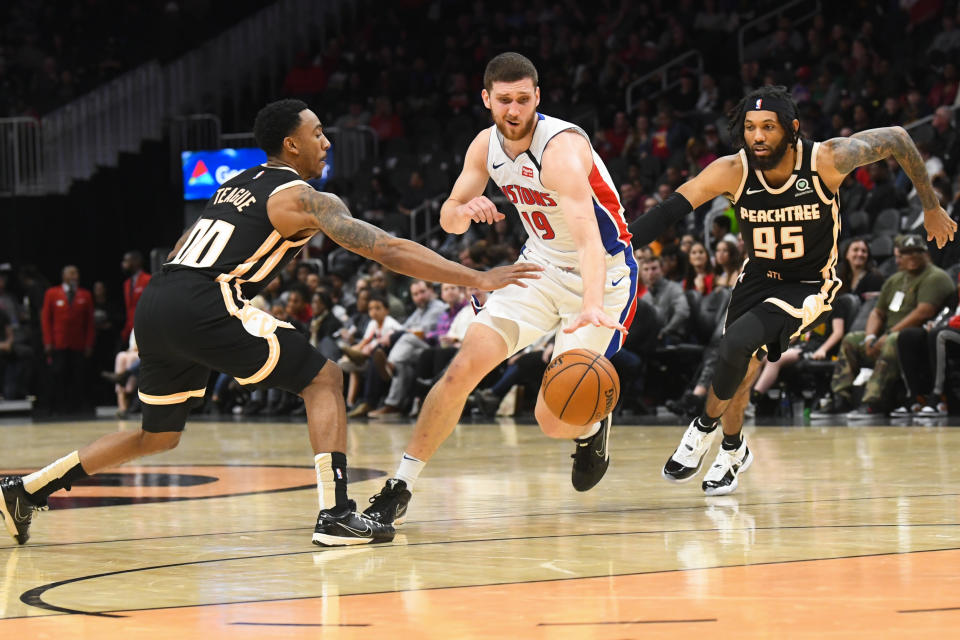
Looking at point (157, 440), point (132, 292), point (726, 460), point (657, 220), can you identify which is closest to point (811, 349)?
point (726, 460)

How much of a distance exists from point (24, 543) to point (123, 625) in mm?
1960

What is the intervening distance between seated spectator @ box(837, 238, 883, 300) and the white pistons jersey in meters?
6.26

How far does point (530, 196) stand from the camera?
223 inches

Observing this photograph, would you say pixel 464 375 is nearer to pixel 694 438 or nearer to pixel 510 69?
pixel 510 69

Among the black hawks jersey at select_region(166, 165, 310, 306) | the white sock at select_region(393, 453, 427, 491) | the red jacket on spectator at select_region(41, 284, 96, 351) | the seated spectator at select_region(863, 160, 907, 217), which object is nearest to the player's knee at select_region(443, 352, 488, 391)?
the white sock at select_region(393, 453, 427, 491)

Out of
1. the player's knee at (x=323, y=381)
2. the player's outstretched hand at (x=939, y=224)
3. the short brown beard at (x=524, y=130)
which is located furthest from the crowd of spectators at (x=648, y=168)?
the player's knee at (x=323, y=381)

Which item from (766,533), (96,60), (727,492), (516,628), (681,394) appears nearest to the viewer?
(516,628)

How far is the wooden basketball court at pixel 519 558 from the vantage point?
351cm

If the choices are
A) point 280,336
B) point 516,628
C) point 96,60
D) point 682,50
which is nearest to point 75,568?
point 280,336

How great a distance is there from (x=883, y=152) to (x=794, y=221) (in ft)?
1.72

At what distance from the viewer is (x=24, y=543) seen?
5.32 metres

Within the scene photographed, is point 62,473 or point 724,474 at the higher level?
point 62,473

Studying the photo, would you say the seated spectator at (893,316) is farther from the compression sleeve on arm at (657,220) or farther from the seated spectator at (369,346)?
the seated spectator at (369,346)

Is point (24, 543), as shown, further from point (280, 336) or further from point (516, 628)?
point (516, 628)
